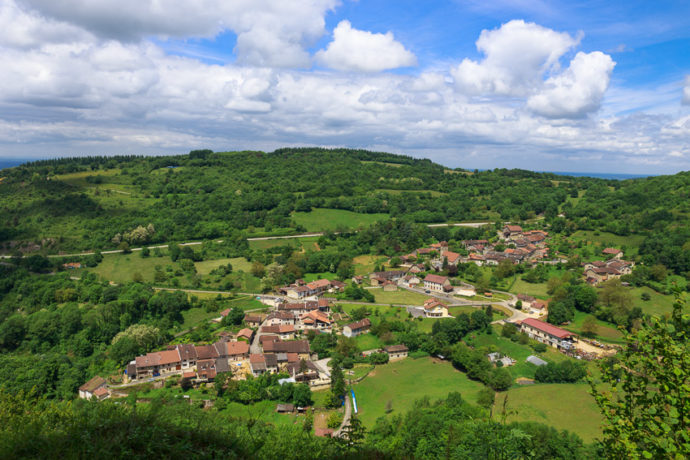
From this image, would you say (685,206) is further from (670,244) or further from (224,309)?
(224,309)

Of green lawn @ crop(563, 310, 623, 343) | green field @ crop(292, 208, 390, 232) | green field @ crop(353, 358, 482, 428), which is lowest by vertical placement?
green field @ crop(353, 358, 482, 428)

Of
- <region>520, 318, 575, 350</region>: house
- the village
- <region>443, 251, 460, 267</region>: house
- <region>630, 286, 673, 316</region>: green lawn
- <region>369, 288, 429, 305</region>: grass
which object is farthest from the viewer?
<region>443, 251, 460, 267</region>: house

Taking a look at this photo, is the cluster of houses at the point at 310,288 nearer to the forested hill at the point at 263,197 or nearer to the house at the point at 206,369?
the house at the point at 206,369

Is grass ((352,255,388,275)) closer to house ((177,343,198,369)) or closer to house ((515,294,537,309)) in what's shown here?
house ((515,294,537,309))

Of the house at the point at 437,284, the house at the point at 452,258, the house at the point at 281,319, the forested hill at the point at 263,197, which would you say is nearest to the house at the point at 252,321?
the house at the point at 281,319

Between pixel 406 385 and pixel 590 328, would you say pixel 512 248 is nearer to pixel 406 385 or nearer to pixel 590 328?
pixel 590 328

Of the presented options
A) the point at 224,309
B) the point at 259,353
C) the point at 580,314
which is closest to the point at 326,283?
the point at 224,309

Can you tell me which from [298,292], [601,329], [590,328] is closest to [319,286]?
[298,292]

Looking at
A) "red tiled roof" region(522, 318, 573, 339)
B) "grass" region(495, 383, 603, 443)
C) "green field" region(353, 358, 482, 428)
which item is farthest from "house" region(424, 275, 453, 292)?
"grass" region(495, 383, 603, 443)
